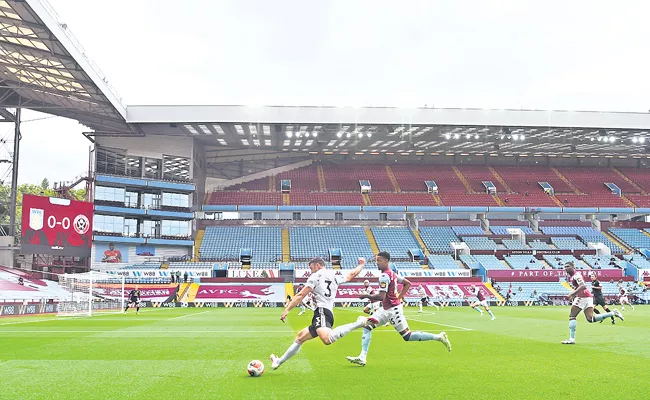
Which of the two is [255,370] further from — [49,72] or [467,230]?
[467,230]

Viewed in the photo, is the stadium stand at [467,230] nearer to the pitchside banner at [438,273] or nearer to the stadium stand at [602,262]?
the pitchside banner at [438,273]

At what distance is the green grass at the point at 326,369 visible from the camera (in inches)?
298

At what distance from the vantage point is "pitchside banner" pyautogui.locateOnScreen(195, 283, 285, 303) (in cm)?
4938

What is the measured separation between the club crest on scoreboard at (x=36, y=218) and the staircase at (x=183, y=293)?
45.2ft

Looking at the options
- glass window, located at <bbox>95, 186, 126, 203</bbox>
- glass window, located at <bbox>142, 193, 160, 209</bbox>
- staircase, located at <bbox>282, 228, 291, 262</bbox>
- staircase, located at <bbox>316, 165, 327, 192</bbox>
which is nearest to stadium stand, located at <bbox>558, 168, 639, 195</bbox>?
staircase, located at <bbox>316, 165, 327, 192</bbox>

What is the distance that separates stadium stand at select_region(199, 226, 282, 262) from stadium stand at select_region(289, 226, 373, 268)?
1931 millimetres

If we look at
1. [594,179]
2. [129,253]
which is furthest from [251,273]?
[594,179]

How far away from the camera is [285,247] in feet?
195

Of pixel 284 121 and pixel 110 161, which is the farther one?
pixel 110 161

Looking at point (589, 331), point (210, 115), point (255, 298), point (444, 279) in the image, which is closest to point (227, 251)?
point (255, 298)

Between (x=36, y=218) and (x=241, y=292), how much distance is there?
1851 cm

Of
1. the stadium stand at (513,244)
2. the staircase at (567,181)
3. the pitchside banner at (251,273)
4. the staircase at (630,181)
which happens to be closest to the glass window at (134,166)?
the pitchside banner at (251,273)

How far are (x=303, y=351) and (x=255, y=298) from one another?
37708mm

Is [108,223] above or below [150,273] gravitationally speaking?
above
